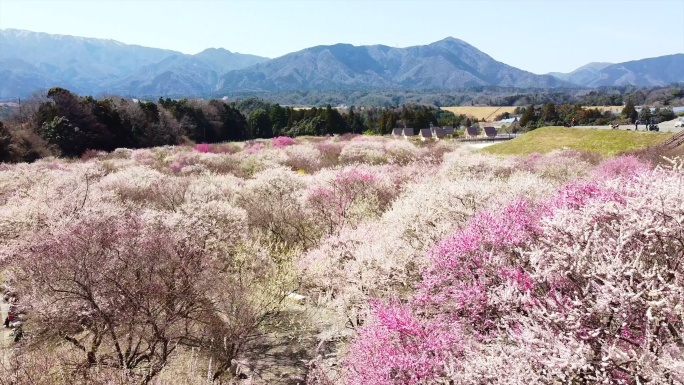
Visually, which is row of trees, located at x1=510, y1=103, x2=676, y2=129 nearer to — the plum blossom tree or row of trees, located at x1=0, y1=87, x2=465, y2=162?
row of trees, located at x1=0, y1=87, x2=465, y2=162

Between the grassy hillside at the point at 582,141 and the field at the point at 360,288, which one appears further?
the grassy hillside at the point at 582,141

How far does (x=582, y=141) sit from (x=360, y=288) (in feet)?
139

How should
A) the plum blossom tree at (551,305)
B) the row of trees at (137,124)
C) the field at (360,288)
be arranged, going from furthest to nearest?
1. the row of trees at (137,124)
2. the field at (360,288)
3. the plum blossom tree at (551,305)

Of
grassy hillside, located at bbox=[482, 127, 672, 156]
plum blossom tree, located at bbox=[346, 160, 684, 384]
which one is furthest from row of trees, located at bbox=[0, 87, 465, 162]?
plum blossom tree, located at bbox=[346, 160, 684, 384]

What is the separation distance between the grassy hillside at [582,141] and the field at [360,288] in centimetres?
2931

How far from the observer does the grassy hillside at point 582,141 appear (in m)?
41.5

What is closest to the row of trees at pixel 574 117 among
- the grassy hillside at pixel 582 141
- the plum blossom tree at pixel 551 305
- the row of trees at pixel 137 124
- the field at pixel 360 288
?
the row of trees at pixel 137 124

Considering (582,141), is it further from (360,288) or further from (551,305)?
(551,305)

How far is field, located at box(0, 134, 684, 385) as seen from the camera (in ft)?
20.6

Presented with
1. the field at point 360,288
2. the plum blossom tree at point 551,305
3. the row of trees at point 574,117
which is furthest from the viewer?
the row of trees at point 574,117

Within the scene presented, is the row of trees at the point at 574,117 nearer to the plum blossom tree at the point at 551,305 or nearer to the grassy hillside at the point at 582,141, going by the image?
the grassy hillside at the point at 582,141

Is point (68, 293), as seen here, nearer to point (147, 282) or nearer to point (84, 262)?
point (84, 262)

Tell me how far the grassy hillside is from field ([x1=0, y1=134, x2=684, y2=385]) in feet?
96.2

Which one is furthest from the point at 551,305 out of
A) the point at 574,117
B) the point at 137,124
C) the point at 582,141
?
the point at 574,117
